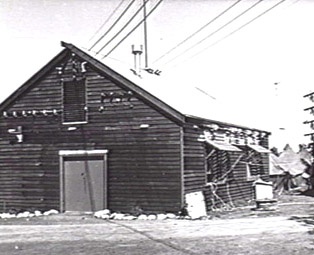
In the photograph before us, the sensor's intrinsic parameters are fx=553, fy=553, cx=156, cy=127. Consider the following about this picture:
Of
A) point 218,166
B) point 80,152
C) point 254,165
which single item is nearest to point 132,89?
point 80,152

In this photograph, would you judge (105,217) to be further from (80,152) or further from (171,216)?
(80,152)

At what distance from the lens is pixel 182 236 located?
13844 millimetres

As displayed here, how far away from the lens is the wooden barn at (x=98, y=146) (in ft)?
62.3

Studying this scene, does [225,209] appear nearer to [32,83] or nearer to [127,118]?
[127,118]

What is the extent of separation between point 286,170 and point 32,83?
790 inches

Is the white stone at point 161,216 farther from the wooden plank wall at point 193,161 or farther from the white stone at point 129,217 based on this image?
the wooden plank wall at point 193,161

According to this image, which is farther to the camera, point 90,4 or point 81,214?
point 81,214

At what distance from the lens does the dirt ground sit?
11812 mm

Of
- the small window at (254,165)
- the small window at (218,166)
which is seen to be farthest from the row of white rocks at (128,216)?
the small window at (254,165)

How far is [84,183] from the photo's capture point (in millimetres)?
20156

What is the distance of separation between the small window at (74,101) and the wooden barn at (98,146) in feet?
0.12

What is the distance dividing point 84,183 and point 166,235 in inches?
264

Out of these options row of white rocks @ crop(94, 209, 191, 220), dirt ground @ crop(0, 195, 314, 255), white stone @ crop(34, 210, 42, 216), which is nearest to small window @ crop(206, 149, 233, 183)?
dirt ground @ crop(0, 195, 314, 255)

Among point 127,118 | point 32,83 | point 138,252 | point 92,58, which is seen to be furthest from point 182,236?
point 32,83
